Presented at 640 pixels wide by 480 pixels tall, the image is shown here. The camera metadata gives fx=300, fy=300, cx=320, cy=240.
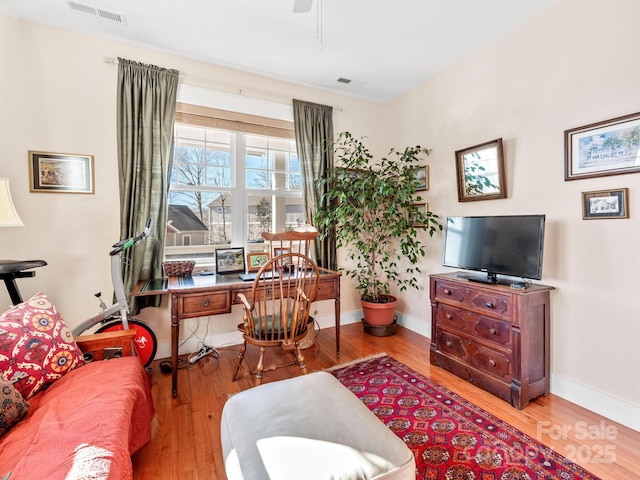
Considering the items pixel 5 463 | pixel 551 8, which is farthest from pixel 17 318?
Result: pixel 551 8

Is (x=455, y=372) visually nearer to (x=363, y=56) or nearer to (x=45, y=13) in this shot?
(x=363, y=56)

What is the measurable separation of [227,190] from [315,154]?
3.39 ft

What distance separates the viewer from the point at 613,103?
185 cm

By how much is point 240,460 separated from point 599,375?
2.27 meters

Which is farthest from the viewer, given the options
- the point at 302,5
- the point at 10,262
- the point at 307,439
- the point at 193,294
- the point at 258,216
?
the point at 258,216

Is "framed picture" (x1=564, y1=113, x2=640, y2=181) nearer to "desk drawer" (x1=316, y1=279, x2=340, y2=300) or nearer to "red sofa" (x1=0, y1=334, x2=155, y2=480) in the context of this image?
"desk drawer" (x1=316, y1=279, x2=340, y2=300)

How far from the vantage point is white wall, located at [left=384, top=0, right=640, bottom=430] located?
1.82 m

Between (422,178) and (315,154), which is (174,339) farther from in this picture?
(422,178)

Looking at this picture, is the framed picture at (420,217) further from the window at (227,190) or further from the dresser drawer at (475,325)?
the window at (227,190)

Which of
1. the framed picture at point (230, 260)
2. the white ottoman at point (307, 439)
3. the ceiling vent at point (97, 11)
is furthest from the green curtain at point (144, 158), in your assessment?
the white ottoman at point (307, 439)

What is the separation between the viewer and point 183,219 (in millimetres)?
2893

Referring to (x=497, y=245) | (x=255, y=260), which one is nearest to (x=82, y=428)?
(x=255, y=260)

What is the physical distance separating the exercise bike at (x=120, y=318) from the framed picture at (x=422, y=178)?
8.74 feet

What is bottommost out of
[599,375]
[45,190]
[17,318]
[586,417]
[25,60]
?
[586,417]
